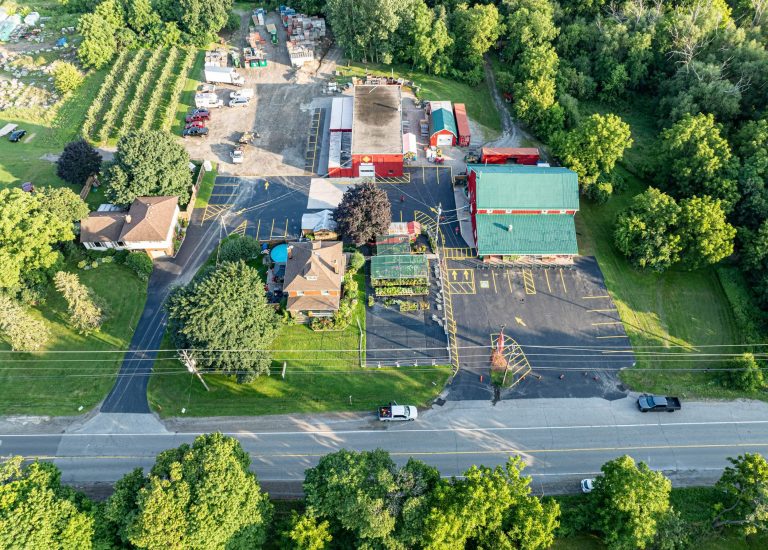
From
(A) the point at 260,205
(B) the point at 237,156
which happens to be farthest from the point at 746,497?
(B) the point at 237,156

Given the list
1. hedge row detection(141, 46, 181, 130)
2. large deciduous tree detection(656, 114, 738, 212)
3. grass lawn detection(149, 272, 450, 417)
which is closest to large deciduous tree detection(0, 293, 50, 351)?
grass lawn detection(149, 272, 450, 417)

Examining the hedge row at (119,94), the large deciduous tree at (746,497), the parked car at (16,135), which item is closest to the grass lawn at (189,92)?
the hedge row at (119,94)

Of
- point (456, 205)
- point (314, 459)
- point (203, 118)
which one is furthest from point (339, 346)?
Answer: point (203, 118)

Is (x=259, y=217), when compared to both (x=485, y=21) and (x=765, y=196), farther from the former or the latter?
(x=765, y=196)

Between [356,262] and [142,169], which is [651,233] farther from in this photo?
[142,169]

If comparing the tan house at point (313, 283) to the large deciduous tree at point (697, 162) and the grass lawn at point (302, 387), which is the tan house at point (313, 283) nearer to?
the grass lawn at point (302, 387)

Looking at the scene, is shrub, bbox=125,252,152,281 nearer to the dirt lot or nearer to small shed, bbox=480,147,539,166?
the dirt lot
